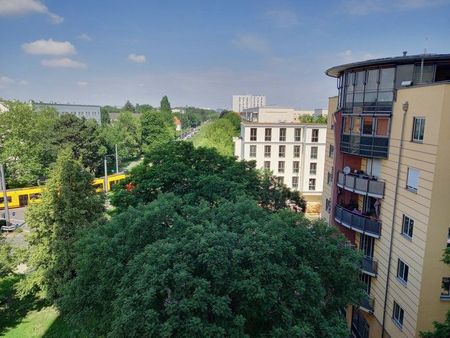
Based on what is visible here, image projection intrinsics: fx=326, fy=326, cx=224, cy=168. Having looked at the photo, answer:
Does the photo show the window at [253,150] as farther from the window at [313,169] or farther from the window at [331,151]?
the window at [331,151]

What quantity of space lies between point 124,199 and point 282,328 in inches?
Result: 542

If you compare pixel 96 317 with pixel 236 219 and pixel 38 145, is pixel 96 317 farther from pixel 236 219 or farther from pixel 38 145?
pixel 38 145

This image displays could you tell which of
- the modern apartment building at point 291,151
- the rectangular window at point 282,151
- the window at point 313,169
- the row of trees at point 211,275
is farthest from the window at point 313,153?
the row of trees at point 211,275

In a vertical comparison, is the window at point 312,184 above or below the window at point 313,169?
below

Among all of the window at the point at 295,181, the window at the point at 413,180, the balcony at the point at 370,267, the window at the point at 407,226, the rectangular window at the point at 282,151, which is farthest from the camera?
the window at the point at 295,181

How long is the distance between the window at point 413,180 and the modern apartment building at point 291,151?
102 ft

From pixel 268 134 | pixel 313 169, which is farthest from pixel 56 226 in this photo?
pixel 313 169

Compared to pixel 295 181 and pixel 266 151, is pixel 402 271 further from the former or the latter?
pixel 266 151

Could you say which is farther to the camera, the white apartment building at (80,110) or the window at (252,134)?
the white apartment building at (80,110)

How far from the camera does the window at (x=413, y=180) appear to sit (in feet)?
51.5

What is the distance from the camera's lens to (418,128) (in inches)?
619

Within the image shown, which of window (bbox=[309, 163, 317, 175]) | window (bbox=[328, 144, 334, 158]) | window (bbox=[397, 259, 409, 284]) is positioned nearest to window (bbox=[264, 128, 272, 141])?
window (bbox=[309, 163, 317, 175])

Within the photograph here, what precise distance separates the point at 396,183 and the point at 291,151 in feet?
103

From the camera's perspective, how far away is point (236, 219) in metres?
13.0
